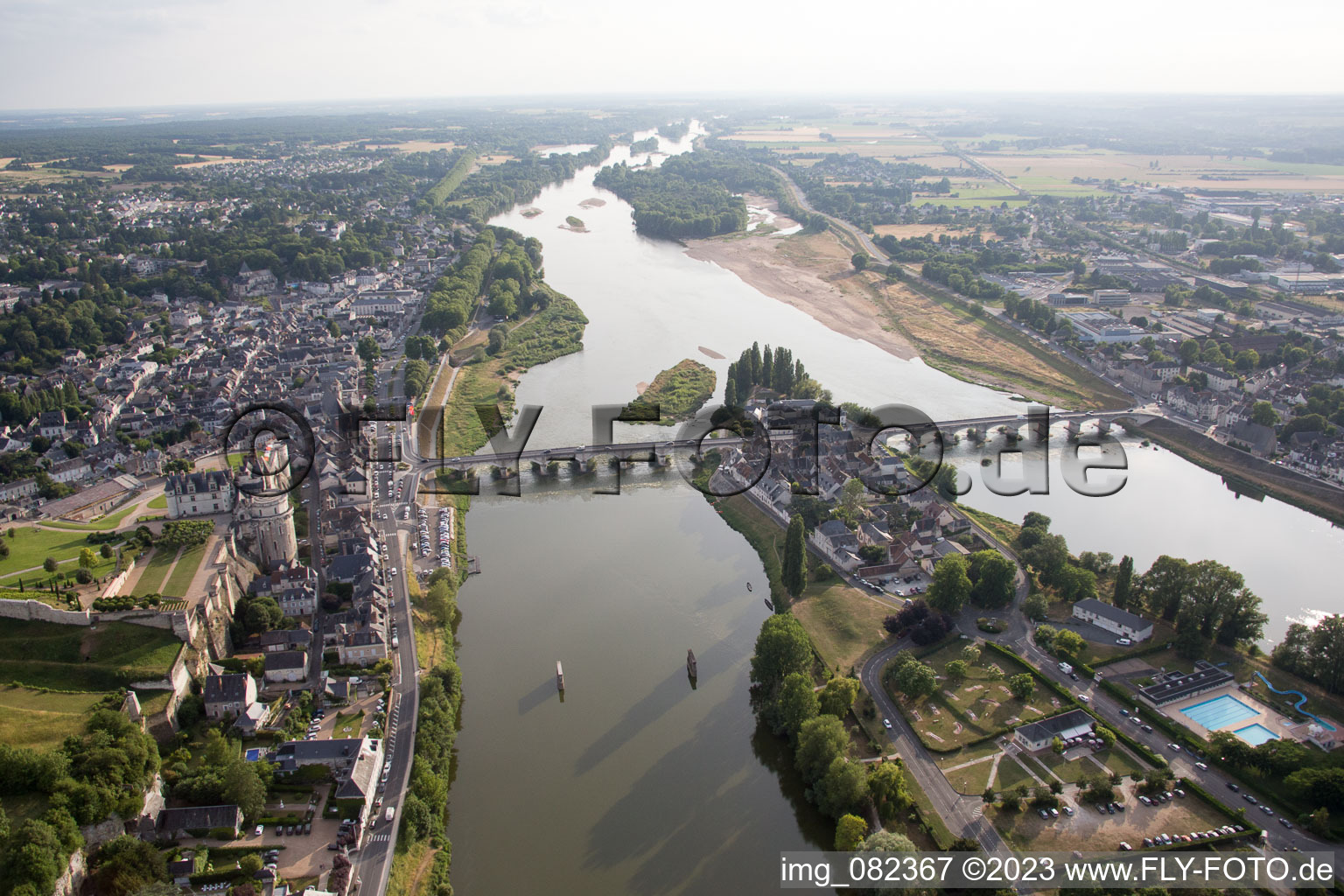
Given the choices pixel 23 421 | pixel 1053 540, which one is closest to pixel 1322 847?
pixel 1053 540

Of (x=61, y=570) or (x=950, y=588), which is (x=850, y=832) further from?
(x=61, y=570)

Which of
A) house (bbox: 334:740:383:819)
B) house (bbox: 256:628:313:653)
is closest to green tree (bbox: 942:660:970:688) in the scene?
house (bbox: 334:740:383:819)

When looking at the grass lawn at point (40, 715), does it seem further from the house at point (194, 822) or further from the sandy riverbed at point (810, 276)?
the sandy riverbed at point (810, 276)

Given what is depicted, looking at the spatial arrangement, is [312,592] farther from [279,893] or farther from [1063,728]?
[1063,728]

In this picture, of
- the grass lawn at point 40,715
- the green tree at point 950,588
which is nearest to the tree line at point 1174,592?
the green tree at point 950,588

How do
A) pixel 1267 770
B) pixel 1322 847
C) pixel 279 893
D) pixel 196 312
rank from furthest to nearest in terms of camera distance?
pixel 196 312 < pixel 1267 770 < pixel 1322 847 < pixel 279 893

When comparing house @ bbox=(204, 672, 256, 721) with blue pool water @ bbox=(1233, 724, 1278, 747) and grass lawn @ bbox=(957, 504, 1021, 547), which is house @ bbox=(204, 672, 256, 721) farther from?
blue pool water @ bbox=(1233, 724, 1278, 747)

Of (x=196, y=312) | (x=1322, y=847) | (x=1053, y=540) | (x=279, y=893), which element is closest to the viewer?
(x=279, y=893)

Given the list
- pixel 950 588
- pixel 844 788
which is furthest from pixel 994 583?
pixel 844 788
